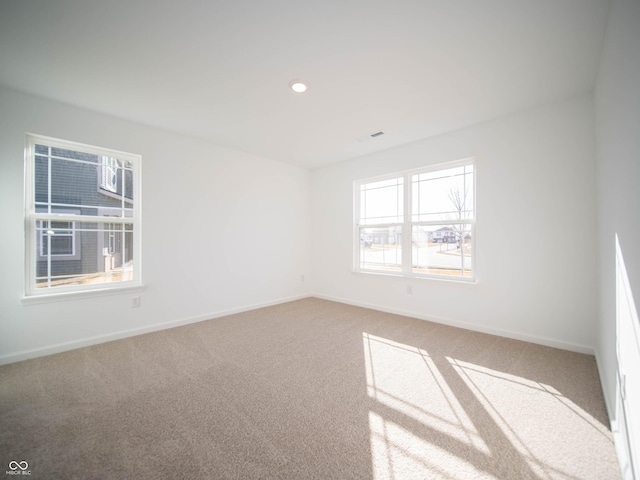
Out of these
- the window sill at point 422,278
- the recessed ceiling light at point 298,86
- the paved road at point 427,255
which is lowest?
the window sill at point 422,278

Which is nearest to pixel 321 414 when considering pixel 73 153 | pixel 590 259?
pixel 590 259

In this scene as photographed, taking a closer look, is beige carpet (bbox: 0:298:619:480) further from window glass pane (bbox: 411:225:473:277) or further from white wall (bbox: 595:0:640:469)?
window glass pane (bbox: 411:225:473:277)

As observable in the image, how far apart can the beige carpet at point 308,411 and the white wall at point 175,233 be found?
0.35m

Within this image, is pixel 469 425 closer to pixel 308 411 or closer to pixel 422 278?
pixel 308 411

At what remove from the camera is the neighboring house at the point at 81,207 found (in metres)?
2.78

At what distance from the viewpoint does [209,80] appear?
7.86 feet

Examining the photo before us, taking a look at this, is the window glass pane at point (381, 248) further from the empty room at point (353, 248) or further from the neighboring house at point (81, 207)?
the neighboring house at point (81, 207)

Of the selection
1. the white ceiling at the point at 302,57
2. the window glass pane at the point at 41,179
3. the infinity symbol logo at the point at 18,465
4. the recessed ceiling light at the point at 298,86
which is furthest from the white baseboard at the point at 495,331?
the window glass pane at the point at 41,179

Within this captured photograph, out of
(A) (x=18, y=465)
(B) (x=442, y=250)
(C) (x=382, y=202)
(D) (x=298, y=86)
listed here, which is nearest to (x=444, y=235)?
(B) (x=442, y=250)

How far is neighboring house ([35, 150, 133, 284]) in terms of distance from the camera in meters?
2.78

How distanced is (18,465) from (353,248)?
4107 mm

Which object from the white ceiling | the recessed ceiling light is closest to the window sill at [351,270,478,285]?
the white ceiling

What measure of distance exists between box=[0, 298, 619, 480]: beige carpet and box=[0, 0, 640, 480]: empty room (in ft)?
0.06

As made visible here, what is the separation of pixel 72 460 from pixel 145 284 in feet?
7.15
